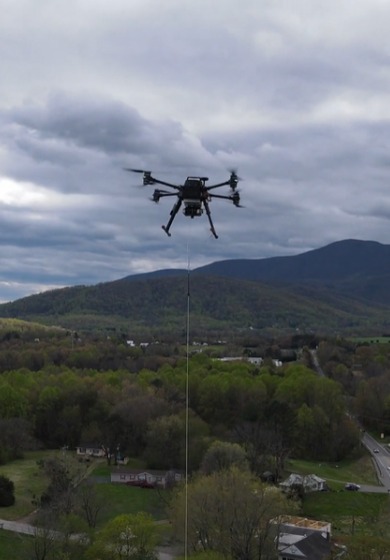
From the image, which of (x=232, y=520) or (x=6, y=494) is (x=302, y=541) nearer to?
(x=232, y=520)

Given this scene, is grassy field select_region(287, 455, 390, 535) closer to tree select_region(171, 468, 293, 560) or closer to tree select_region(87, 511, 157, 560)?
tree select_region(171, 468, 293, 560)

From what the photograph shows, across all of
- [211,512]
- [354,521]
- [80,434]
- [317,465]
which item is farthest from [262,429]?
[211,512]

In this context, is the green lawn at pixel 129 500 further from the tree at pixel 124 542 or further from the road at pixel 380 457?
the road at pixel 380 457

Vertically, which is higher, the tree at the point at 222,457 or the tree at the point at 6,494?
the tree at the point at 222,457

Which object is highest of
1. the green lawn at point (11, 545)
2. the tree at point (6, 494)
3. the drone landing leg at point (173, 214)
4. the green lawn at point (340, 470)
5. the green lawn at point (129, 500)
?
the drone landing leg at point (173, 214)

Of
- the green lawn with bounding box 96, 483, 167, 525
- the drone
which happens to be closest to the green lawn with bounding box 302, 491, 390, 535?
the green lawn with bounding box 96, 483, 167, 525

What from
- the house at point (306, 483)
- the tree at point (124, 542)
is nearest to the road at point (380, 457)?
the house at point (306, 483)
